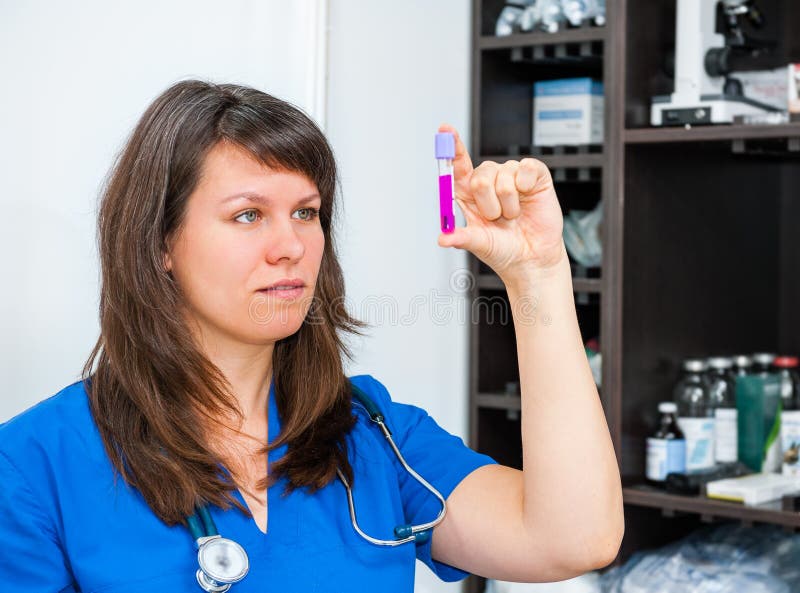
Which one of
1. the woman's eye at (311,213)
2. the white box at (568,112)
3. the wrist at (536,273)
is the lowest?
the wrist at (536,273)

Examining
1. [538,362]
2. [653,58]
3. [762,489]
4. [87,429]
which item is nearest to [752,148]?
[653,58]

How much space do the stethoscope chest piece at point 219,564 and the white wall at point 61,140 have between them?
550 millimetres

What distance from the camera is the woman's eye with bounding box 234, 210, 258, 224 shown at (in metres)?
1.18

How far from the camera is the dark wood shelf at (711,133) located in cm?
185

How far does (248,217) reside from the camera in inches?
46.6

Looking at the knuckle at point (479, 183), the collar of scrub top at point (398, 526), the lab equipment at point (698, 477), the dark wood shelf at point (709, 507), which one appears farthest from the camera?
the lab equipment at point (698, 477)

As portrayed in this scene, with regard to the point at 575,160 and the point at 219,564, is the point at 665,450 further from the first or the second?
the point at 219,564

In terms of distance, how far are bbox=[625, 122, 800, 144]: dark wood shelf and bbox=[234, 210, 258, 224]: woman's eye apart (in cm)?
104

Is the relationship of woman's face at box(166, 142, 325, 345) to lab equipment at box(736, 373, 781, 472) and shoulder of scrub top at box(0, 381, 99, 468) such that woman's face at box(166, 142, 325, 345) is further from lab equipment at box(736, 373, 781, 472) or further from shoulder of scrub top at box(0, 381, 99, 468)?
lab equipment at box(736, 373, 781, 472)

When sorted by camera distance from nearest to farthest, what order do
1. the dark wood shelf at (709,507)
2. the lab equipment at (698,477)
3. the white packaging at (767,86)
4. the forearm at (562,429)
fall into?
the forearm at (562,429), the dark wood shelf at (709,507), the lab equipment at (698,477), the white packaging at (767,86)

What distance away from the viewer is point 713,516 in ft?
6.36

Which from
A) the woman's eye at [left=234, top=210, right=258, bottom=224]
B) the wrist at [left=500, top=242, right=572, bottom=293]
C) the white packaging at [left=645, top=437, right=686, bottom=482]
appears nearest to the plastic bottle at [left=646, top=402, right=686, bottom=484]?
the white packaging at [left=645, top=437, right=686, bottom=482]

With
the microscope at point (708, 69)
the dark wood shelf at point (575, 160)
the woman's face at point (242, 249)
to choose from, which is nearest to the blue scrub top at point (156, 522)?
the woman's face at point (242, 249)

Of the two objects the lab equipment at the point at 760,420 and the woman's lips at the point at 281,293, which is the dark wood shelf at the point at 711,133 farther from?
the woman's lips at the point at 281,293
